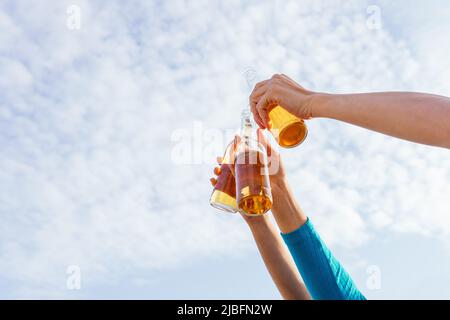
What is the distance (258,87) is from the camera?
1.59m

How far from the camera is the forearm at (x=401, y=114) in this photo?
0.98 m

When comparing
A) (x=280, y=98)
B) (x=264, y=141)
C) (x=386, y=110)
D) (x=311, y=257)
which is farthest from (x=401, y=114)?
(x=264, y=141)

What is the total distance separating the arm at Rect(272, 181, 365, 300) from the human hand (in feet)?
1.09

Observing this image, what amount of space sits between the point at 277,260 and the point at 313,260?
13cm

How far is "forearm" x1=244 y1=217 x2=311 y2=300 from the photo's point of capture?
1565 mm

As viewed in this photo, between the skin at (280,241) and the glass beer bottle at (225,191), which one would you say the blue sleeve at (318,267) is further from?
the glass beer bottle at (225,191)

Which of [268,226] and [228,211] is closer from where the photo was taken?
[268,226]

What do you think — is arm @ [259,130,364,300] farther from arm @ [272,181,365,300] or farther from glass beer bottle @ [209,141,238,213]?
glass beer bottle @ [209,141,238,213]

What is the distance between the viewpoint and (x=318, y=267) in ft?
5.01

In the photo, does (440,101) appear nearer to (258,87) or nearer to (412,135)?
(412,135)

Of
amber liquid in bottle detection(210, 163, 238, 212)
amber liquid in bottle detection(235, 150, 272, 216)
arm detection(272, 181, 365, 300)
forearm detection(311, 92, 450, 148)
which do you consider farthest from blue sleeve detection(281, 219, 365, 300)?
forearm detection(311, 92, 450, 148)

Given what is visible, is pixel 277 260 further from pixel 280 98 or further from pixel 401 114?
pixel 401 114
